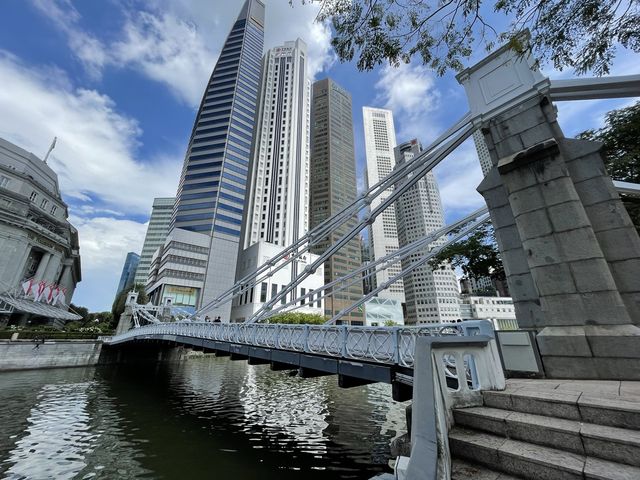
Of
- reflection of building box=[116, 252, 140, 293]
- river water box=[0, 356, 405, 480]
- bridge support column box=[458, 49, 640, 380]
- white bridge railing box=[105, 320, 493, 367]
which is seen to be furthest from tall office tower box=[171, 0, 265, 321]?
reflection of building box=[116, 252, 140, 293]

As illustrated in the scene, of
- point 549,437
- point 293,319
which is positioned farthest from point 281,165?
point 549,437

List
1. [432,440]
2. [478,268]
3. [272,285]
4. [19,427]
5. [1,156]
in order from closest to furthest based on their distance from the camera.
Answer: [432,440], [19,427], [478,268], [1,156], [272,285]

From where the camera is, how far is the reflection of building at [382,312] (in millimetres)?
66125

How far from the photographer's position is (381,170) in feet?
487

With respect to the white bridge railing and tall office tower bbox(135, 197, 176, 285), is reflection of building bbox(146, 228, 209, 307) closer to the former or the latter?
the white bridge railing

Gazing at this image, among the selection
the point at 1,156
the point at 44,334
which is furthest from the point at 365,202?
the point at 1,156

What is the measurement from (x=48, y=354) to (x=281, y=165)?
6996cm

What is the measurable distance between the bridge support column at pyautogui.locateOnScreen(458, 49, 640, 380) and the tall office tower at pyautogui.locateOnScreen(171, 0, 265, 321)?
52.5 meters

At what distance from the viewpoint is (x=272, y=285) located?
2362 inches

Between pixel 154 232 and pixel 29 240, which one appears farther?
pixel 154 232

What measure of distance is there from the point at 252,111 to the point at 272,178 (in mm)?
18892

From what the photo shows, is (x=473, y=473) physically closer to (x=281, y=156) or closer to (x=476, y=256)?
(x=476, y=256)

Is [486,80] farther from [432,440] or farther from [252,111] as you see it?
[252,111]

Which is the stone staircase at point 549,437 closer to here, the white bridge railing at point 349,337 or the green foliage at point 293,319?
the white bridge railing at point 349,337
